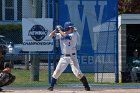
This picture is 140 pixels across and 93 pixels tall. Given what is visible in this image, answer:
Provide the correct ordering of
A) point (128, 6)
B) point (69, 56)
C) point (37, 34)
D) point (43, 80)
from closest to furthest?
point (69, 56) < point (37, 34) < point (43, 80) < point (128, 6)

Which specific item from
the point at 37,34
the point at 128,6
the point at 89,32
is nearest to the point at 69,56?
the point at 37,34

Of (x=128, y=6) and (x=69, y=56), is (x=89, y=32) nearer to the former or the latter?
(x=69, y=56)

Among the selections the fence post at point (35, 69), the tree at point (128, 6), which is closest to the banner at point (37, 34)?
the fence post at point (35, 69)

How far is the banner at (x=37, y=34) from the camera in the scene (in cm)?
1886

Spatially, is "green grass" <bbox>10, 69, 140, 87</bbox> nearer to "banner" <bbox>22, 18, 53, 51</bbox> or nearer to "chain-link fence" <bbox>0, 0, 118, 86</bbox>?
"chain-link fence" <bbox>0, 0, 118, 86</bbox>

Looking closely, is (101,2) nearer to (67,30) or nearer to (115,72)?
(115,72)

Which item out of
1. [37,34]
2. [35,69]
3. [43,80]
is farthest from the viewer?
[43,80]

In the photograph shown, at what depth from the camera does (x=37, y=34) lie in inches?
744

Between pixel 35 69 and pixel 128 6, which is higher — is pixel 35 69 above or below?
below

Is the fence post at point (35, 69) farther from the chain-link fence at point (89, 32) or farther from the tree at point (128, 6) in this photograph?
the tree at point (128, 6)

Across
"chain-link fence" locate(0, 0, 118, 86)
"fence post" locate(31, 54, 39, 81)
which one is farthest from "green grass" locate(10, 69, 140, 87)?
"fence post" locate(31, 54, 39, 81)

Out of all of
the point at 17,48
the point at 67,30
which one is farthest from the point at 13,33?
the point at 67,30

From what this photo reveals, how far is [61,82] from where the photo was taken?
19.2 metres

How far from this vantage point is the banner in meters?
18.9
